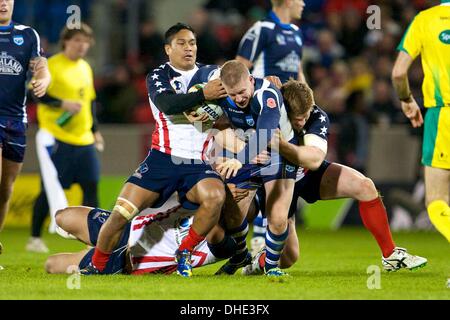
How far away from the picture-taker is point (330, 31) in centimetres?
1702

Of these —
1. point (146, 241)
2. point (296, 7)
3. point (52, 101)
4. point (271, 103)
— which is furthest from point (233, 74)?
point (52, 101)

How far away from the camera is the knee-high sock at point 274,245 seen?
310 inches

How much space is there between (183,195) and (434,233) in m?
6.71

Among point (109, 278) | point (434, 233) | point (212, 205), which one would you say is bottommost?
point (434, 233)

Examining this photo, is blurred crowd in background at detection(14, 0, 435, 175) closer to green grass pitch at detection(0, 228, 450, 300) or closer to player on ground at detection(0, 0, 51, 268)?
green grass pitch at detection(0, 228, 450, 300)

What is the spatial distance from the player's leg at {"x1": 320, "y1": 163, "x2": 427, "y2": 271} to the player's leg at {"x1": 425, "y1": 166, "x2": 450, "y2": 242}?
0.76 meters

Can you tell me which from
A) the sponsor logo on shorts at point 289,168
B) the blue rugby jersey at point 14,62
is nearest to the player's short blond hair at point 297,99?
the sponsor logo on shorts at point 289,168

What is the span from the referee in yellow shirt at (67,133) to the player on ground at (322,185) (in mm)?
3375

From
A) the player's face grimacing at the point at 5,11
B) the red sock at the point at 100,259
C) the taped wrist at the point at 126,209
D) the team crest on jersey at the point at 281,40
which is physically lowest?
the red sock at the point at 100,259

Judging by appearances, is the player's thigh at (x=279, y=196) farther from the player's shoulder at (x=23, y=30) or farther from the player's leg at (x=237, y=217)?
the player's shoulder at (x=23, y=30)

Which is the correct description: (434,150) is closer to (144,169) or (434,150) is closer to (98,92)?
(144,169)

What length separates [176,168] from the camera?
26.0ft

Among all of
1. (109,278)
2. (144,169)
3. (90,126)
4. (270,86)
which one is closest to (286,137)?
(270,86)

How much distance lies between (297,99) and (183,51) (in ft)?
3.32
